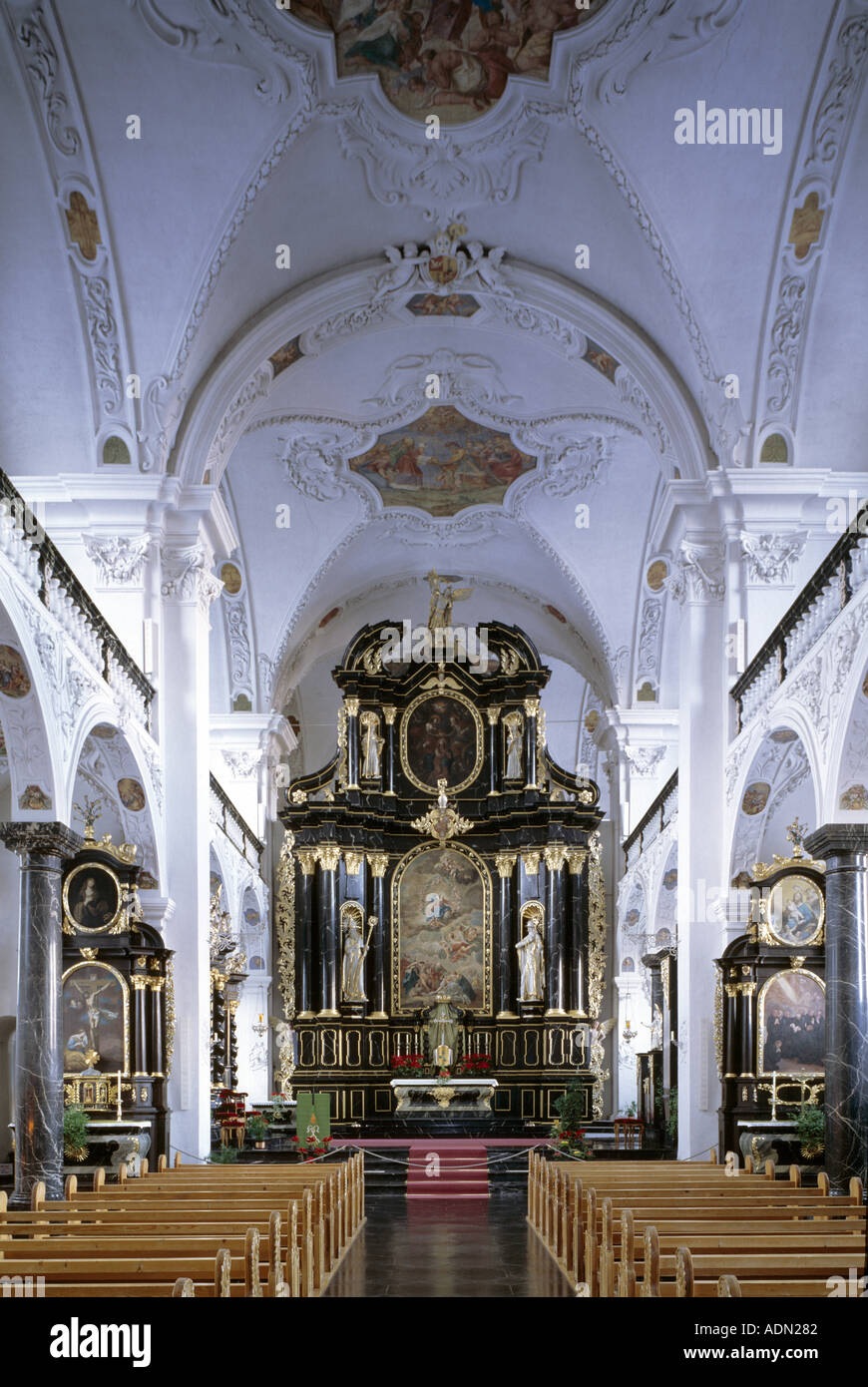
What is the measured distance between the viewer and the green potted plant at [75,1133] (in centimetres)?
1498

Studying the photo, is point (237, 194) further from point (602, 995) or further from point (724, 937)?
point (602, 995)

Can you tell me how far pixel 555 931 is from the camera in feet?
89.7

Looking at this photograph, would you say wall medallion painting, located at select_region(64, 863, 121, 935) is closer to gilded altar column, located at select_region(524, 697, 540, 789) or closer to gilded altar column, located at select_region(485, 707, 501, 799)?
gilded altar column, located at select_region(524, 697, 540, 789)

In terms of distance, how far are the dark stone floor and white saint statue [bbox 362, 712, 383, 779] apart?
11.9 metres

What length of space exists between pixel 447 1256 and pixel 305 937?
15478 mm

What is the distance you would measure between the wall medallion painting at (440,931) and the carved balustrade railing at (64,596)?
11.8 meters

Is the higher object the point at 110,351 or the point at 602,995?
the point at 110,351

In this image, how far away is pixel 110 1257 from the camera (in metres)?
7.33

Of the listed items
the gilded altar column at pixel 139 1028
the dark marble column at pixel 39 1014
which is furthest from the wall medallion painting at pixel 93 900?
the dark marble column at pixel 39 1014

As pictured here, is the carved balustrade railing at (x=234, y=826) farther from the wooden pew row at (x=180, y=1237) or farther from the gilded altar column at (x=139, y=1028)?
the wooden pew row at (x=180, y=1237)

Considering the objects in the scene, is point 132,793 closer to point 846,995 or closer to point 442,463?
point 846,995

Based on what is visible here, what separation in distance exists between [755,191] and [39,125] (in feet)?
24.1

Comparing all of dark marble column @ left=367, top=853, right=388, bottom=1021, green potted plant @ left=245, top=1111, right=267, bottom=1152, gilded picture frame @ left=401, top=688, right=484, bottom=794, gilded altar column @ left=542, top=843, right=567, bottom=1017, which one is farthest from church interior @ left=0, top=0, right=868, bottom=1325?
gilded picture frame @ left=401, top=688, right=484, bottom=794

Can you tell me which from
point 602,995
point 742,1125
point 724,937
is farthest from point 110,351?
point 602,995
